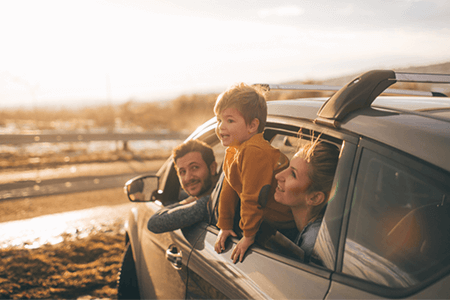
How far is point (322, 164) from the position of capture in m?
1.68

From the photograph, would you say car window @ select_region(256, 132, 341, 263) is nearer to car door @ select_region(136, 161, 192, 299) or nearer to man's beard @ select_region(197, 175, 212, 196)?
car door @ select_region(136, 161, 192, 299)

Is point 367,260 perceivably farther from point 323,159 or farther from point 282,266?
point 323,159

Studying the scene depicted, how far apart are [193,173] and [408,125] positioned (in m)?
1.61

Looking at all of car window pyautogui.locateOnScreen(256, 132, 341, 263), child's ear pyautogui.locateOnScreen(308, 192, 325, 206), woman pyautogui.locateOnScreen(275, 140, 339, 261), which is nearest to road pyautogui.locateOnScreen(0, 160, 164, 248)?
car window pyautogui.locateOnScreen(256, 132, 341, 263)

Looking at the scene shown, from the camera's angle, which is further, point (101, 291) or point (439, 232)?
point (101, 291)

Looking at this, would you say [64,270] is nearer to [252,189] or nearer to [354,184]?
[252,189]

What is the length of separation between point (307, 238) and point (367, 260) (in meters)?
0.45

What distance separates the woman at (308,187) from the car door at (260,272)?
15cm

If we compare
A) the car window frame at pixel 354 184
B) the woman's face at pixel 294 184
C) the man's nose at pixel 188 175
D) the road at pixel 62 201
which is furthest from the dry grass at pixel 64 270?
the car window frame at pixel 354 184

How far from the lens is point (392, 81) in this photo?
1532mm

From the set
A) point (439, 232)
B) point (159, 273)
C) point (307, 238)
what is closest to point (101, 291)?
point (159, 273)

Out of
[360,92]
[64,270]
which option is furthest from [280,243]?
[64,270]

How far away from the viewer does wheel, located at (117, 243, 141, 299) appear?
3051 millimetres

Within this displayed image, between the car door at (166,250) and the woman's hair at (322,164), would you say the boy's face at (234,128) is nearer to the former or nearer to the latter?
the car door at (166,250)
